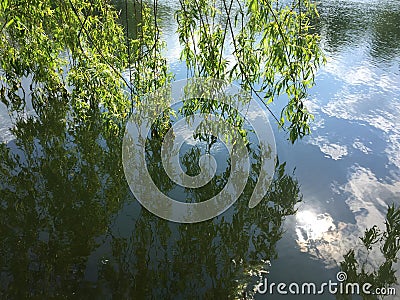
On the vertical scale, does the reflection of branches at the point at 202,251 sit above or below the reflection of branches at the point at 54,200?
below

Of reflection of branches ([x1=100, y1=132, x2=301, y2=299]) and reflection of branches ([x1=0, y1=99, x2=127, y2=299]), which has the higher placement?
reflection of branches ([x1=0, y1=99, x2=127, y2=299])

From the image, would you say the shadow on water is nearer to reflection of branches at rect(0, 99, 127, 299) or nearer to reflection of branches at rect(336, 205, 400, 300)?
reflection of branches at rect(0, 99, 127, 299)

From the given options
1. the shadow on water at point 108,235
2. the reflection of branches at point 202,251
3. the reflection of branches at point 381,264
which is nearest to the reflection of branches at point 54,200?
the shadow on water at point 108,235

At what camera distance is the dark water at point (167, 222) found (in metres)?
2.71

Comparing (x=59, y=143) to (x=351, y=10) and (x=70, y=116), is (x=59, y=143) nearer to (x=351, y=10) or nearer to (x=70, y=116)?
(x=70, y=116)

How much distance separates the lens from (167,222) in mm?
3324

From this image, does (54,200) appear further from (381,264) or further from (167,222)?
(381,264)

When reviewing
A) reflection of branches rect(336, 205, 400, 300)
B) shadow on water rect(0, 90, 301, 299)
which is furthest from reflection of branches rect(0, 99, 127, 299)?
reflection of branches rect(336, 205, 400, 300)

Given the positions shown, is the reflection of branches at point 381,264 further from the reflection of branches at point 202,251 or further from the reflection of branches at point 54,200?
the reflection of branches at point 54,200

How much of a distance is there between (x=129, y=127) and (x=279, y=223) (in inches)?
88.5

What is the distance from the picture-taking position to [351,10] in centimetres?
1196

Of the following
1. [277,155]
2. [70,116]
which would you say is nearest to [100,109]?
[70,116]

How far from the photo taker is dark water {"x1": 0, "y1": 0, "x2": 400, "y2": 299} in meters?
2.71

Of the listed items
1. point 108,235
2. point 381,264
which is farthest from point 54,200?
point 381,264
